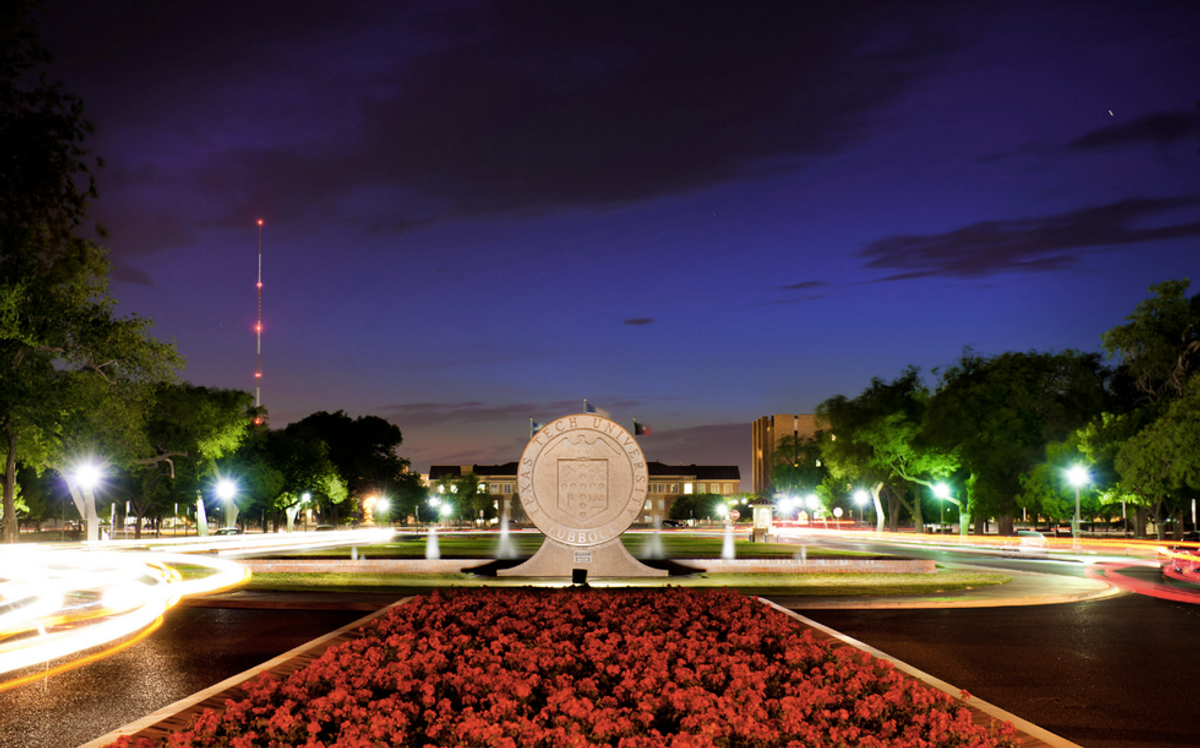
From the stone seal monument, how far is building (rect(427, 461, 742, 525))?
14736 centimetres

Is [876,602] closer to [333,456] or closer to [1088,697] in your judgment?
[1088,697]

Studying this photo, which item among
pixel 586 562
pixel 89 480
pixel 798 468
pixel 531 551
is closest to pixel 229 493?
pixel 89 480

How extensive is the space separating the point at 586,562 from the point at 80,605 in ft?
36.2

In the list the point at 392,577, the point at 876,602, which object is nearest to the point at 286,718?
the point at 876,602

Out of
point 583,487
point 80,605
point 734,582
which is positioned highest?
point 583,487

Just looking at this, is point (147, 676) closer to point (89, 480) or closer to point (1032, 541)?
point (89, 480)

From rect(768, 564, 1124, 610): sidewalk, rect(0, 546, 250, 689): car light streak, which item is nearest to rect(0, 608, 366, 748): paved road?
rect(0, 546, 250, 689): car light streak

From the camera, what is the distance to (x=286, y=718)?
21.7ft

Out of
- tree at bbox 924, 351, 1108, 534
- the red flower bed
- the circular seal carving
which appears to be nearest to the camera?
the red flower bed

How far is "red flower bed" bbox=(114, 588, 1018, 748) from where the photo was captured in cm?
636

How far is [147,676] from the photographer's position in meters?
11.1

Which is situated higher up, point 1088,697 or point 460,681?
point 460,681

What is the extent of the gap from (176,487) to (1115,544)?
69137 millimetres

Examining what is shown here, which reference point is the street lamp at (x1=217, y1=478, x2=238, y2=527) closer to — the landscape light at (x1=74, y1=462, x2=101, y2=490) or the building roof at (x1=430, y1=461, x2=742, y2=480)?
the landscape light at (x1=74, y1=462, x2=101, y2=490)
